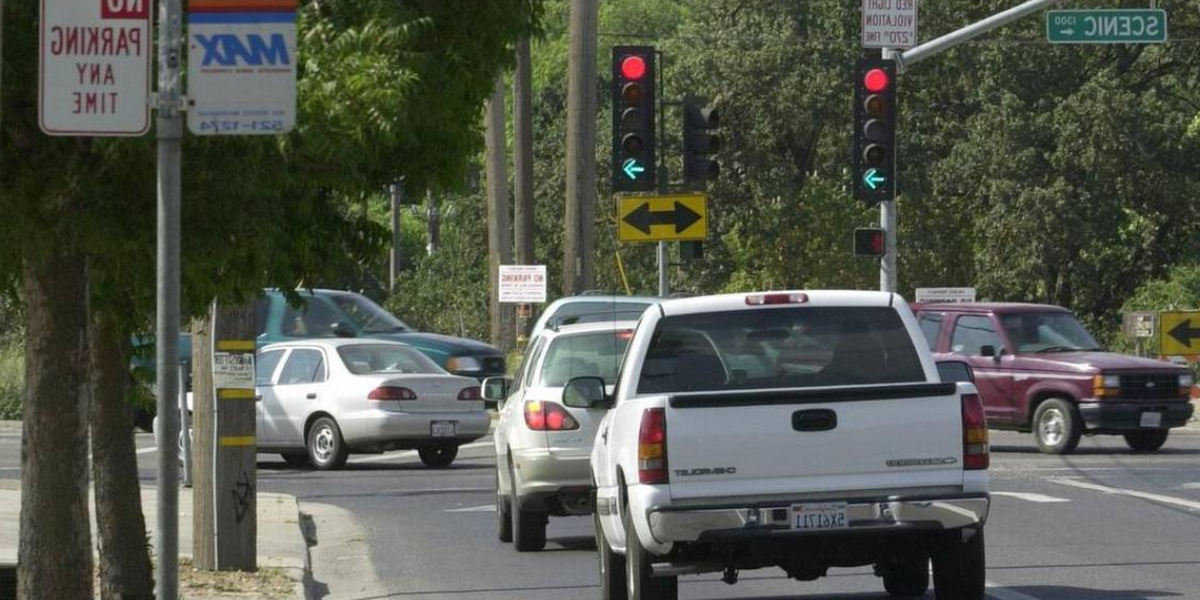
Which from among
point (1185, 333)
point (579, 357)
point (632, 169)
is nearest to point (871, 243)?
point (1185, 333)

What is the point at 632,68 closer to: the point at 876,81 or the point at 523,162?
the point at 876,81

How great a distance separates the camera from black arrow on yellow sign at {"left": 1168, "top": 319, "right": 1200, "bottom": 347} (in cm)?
3106

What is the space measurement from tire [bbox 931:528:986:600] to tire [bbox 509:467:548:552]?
485cm

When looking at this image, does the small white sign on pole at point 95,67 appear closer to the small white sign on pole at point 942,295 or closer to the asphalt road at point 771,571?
the asphalt road at point 771,571

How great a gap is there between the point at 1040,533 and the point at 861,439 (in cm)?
630

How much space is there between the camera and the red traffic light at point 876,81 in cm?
2641

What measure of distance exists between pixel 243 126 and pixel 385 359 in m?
18.7

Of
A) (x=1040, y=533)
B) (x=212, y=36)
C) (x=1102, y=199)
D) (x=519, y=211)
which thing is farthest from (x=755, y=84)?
(x=212, y=36)

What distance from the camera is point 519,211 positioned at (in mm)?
41344

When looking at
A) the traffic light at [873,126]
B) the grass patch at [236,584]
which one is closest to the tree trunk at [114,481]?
the grass patch at [236,584]

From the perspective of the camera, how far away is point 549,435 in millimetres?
15852

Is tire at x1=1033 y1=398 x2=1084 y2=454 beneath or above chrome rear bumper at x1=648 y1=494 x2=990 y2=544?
beneath

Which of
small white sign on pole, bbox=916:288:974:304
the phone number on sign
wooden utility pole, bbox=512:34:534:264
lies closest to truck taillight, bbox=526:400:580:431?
the phone number on sign

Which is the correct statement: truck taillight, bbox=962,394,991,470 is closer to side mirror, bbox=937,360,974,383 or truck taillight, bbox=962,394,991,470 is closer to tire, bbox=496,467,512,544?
side mirror, bbox=937,360,974,383
